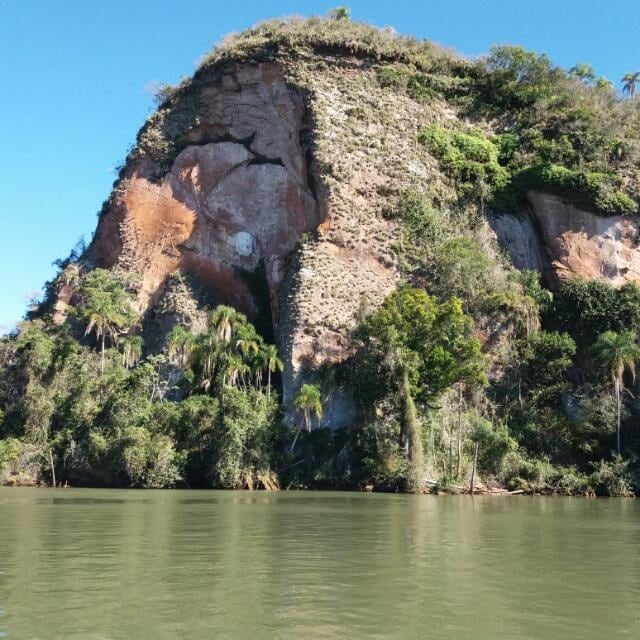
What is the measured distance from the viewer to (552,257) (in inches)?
2029

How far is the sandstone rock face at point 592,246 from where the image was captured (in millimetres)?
49938

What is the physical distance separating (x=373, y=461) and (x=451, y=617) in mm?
29649

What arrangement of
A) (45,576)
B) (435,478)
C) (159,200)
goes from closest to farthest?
(45,576) → (435,478) → (159,200)

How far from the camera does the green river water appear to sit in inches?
324

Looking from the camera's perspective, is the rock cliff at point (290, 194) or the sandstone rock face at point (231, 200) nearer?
the rock cliff at point (290, 194)

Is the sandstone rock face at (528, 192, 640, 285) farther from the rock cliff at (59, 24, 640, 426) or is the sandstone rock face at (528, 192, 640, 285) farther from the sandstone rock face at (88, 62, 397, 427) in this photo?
the sandstone rock face at (88, 62, 397, 427)

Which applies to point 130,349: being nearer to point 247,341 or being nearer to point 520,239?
point 247,341

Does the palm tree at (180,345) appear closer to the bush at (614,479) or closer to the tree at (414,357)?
the tree at (414,357)

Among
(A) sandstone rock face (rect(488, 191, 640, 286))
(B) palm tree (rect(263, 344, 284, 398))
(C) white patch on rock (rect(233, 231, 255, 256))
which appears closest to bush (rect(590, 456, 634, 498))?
(A) sandstone rock face (rect(488, 191, 640, 286))

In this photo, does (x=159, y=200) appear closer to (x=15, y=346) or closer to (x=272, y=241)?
(x=272, y=241)

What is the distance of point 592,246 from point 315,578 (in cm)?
A: 4450

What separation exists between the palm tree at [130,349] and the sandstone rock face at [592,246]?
29.1m

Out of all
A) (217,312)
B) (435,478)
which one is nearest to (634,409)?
(435,478)

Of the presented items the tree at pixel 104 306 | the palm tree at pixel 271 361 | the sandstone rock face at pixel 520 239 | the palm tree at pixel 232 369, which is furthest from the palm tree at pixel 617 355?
the tree at pixel 104 306
